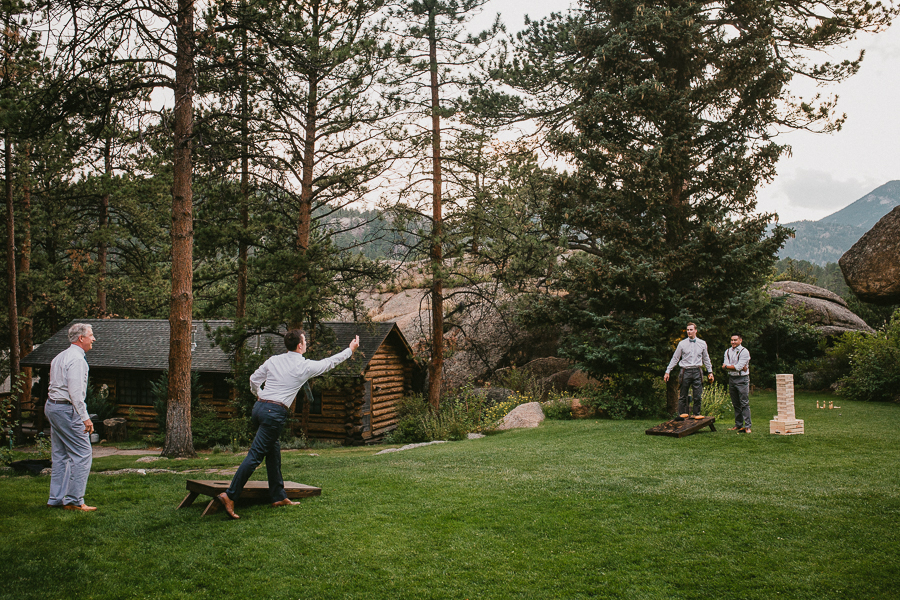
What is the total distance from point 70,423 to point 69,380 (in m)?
0.49

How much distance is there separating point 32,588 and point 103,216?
70.0 feet

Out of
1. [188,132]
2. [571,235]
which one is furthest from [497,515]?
[571,235]

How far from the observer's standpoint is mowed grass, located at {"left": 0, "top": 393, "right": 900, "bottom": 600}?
4.18 meters

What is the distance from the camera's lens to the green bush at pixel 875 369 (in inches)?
635

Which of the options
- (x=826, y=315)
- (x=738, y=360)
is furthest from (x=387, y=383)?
(x=826, y=315)

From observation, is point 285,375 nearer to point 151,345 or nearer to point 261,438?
point 261,438

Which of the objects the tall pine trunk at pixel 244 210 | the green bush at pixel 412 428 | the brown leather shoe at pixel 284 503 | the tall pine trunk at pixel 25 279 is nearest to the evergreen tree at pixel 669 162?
the green bush at pixel 412 428

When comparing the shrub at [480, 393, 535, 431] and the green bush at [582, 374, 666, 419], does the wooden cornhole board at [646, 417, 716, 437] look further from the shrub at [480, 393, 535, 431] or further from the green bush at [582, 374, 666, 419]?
the shrub at [480, 393, 535, 431]

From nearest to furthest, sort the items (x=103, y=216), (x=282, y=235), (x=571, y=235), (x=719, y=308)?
(x=719, y=308), (x=282, y=235), (x=571, y=235), (x=103, y=216)

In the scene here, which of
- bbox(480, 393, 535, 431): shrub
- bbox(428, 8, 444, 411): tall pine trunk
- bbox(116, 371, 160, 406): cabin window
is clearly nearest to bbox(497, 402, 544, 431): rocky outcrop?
bbox(480, 393, 535, 431): shrub

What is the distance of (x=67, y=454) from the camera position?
6.04 meters

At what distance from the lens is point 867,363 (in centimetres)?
1680

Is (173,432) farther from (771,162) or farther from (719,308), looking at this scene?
(771,162)

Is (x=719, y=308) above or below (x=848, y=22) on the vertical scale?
below
